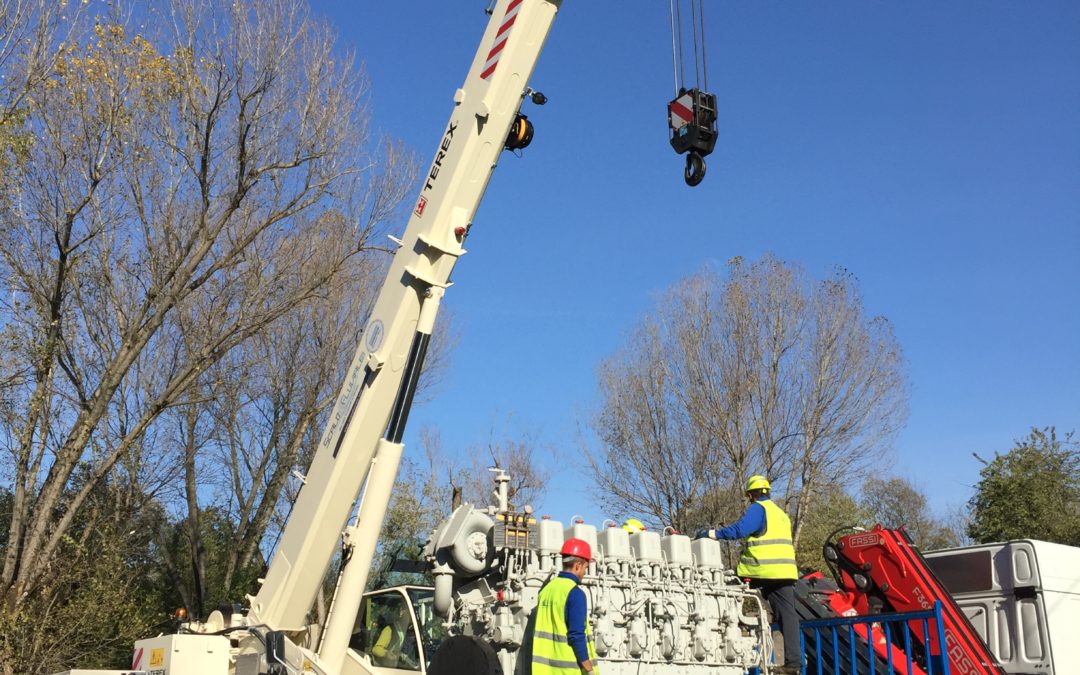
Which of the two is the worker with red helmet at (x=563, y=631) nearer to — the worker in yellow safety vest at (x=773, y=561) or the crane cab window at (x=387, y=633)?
the crane cab window at (x=387, y=633)

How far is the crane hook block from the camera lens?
7379 millimetres

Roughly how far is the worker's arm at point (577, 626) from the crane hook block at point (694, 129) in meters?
3.39

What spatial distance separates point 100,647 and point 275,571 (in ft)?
32.4

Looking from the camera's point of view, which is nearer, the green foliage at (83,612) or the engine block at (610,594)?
the engine block at (610,594)

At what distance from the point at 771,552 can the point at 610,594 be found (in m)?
1.41

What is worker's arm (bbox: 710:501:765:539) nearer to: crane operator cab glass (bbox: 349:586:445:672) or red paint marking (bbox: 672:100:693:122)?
crane operator cab glass (bbox: 349:586:445:672)

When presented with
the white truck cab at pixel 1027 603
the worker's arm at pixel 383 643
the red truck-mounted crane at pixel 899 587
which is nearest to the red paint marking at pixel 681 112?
the red truck-mounted crane at pixel 899 587

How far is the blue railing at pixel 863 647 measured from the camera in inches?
273

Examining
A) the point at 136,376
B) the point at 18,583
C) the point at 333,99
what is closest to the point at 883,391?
the point at 333,99

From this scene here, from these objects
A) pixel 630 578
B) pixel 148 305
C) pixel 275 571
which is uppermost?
pixel 148 305

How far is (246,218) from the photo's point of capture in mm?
15156

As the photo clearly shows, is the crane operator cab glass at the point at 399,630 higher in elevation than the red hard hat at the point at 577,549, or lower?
lower

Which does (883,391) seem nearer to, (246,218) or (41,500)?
(246,218)

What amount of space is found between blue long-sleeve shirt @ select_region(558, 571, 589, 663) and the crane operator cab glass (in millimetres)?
2010
